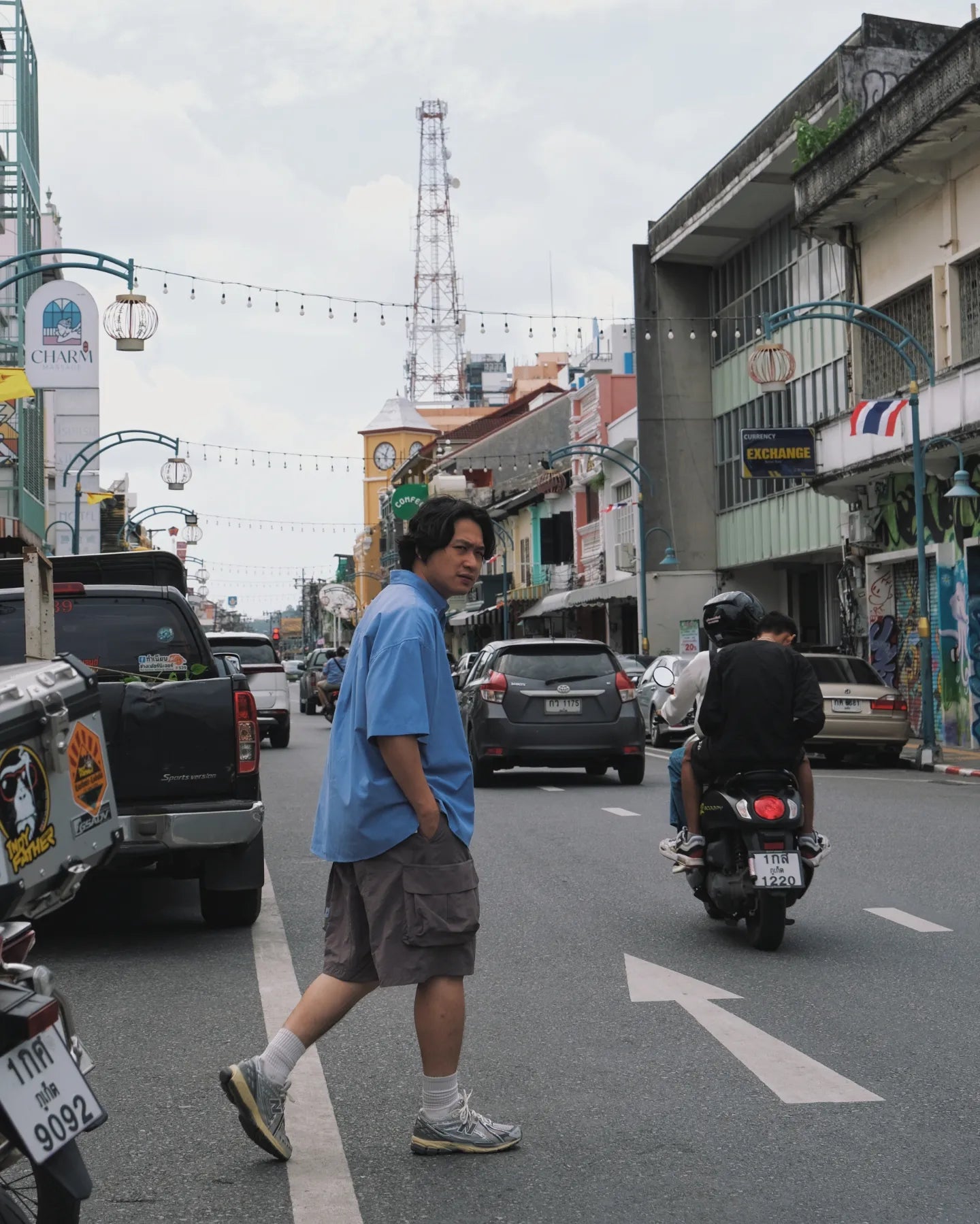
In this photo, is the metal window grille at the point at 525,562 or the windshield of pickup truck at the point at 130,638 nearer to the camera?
the windshield of pickup truck at the point at 130,638

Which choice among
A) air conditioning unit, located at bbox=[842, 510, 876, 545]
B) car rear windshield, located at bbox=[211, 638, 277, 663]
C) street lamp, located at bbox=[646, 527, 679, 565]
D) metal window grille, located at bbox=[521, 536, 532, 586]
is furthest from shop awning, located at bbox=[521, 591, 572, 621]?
car rear windshield, located at bbox=[211, 638, 277, 663]

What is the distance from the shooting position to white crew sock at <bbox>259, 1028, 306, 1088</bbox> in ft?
15.2

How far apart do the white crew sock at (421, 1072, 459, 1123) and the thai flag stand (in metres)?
21.5

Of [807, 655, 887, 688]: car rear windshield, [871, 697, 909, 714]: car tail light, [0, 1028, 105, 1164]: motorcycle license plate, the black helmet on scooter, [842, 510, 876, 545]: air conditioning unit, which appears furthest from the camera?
[842, 510, 876, 545]: air conditioning unit

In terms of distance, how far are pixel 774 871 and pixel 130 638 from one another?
3.53 metres

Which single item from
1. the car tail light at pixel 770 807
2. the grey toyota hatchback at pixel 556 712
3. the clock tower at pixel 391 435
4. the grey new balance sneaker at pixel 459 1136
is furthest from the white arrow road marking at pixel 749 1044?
the clock tower at pixel 391 435

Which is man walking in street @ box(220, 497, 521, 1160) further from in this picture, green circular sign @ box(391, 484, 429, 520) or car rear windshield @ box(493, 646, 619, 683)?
green circular sign @ box(391, 484, 429, 520)

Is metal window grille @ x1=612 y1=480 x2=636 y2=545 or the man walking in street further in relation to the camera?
metal window grille @ x1=612 y1=480 x2=636 y2=545

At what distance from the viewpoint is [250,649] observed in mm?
28219

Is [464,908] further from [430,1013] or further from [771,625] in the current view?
[771,625]

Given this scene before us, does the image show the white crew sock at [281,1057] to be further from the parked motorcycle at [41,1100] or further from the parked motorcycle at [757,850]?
the parked motorcycle at [757,850]

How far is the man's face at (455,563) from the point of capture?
488 centimetres

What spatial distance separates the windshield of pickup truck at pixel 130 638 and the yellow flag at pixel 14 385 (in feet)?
35.2

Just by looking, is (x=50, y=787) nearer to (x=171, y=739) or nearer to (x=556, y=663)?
(x=171, y=739)
